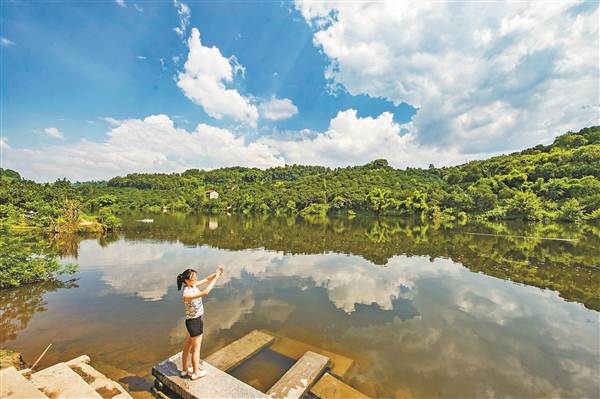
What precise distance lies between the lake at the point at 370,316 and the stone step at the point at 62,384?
1367 millimetres

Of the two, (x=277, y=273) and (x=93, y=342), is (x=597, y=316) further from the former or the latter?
Answer: (x=93, y=342)

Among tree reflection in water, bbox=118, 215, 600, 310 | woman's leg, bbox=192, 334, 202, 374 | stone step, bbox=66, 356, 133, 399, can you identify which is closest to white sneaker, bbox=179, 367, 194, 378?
woman's leg, bbox=192, 334, 202, 374

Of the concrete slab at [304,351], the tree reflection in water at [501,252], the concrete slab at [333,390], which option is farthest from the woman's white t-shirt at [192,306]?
the tree reflection in water at [501,252]

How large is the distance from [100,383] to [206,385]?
2.44 m

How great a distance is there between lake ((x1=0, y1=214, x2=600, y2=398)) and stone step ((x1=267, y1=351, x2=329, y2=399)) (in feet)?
2.01

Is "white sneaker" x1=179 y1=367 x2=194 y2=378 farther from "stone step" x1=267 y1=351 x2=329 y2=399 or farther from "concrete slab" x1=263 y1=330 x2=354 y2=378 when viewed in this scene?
"concrete slab" x1=263 y1=330 x2=354 y2=378

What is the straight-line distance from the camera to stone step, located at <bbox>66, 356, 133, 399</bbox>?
18.1 ft

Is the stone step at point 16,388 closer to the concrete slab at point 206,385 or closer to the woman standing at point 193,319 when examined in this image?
the concrete slab at point 206,385

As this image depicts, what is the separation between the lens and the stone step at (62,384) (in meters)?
5.08

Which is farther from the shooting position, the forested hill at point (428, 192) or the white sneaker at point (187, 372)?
the forested hill at point (428, 192)

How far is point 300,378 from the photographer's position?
616 centimetres

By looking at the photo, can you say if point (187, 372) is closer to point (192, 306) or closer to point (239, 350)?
point (192, 306)

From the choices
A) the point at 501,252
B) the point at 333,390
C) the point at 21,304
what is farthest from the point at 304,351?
the point at 501,252

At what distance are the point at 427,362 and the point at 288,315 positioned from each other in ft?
16.0
